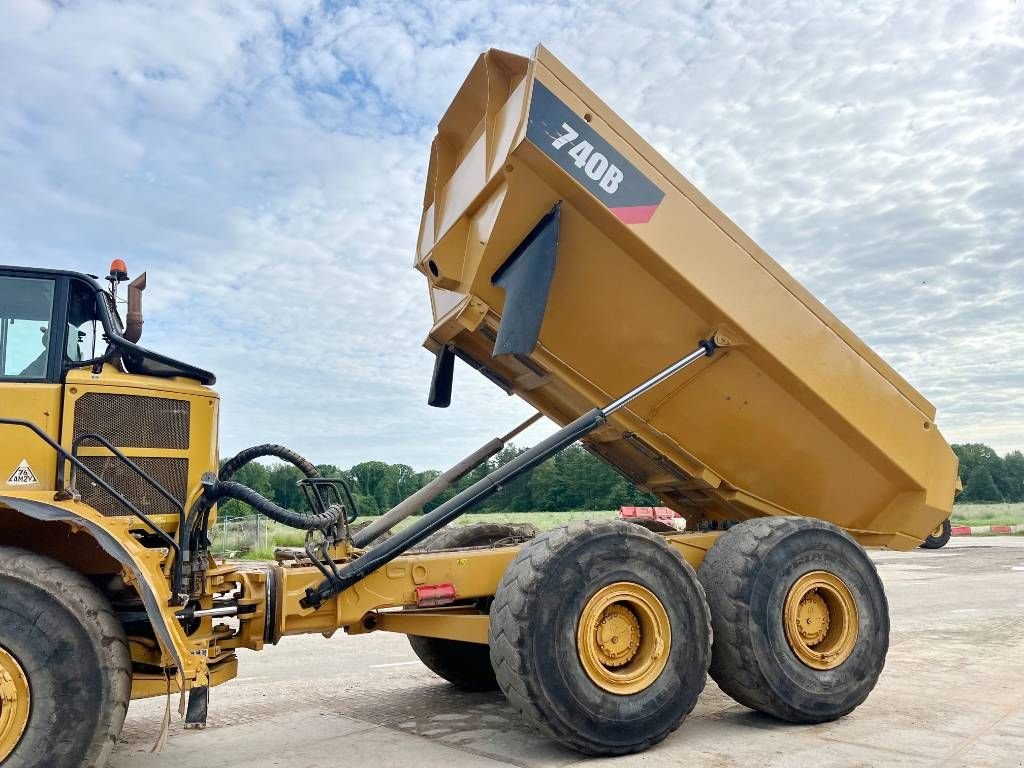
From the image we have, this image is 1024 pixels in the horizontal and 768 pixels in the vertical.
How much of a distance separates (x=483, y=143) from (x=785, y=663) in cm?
383

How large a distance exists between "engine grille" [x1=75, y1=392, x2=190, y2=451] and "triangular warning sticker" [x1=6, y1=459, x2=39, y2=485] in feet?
0.87

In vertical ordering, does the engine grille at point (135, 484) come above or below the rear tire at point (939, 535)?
above

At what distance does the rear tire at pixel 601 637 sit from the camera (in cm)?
461

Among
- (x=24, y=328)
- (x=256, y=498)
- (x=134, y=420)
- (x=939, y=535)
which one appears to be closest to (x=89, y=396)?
(x=134, y=420)

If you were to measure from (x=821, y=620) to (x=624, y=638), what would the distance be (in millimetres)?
1580

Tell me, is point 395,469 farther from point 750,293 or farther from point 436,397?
point 750,293

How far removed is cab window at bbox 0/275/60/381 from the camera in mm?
4352

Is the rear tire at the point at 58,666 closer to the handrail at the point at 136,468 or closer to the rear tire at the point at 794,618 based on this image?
the handrail at the point at 136,468

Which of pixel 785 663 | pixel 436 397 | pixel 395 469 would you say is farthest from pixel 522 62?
pixel 395 469

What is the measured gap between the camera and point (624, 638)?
498 centimetres

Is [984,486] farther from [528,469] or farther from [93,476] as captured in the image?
[93,476]

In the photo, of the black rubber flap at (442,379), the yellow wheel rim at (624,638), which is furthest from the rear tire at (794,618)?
the black rubber flap at (442,379)

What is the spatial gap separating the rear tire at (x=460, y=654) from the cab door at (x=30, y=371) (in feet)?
9.58

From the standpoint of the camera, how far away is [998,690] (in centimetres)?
607
